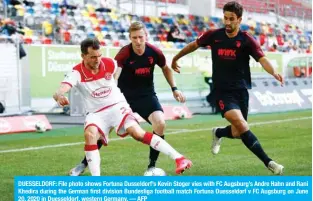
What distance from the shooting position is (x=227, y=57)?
10148mm

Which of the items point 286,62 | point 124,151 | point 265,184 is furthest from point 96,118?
point 286,62

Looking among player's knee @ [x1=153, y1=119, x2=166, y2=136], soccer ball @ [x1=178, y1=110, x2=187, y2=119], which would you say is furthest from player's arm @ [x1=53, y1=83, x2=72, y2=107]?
soccer ball @ [x1=178, y1=110, x2=187, y2=119]

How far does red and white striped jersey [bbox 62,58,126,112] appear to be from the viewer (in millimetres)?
8758

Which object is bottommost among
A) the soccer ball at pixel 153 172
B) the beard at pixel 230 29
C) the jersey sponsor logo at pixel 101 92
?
the soccer ball at pixel 153 172

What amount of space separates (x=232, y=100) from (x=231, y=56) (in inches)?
26.1

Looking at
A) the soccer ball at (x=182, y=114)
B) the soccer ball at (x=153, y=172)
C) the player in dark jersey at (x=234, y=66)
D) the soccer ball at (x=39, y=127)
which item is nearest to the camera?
the soccer ball at (x=153, y=172)

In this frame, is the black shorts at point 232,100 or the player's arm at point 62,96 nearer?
the player's arm at point 62,96

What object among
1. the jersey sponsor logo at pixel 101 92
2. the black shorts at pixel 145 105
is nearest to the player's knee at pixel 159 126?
the black shorts at pixel 145 105

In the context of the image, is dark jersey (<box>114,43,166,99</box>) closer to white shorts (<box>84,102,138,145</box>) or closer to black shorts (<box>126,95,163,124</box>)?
black shorts (<box>126,95,163,124</box>)

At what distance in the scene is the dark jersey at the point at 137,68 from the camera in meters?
10.1

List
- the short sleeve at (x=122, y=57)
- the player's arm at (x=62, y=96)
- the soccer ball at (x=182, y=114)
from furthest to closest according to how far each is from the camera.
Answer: the soccer ball at (x=182, y=114)
the short sleeve at (x=122, y=57)
the player's arm at (x=62, y=96)

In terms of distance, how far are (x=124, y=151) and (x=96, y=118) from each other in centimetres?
464

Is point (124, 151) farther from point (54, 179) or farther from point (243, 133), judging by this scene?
point (54, 179)

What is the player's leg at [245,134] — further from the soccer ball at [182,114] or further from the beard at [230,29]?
the soccer ball at [182,114]
